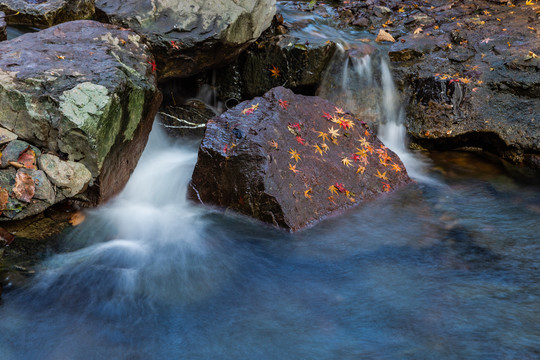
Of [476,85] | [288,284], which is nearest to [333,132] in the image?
[288,284]

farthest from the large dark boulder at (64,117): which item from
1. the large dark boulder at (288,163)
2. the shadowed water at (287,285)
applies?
the large dark boulder at (288,163)

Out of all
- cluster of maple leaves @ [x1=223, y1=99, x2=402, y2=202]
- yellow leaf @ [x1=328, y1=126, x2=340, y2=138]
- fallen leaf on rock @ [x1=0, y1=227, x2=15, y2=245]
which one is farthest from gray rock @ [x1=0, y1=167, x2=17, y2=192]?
yellow leaf @ [x1=328, y1=126, x2=340, y2=138]

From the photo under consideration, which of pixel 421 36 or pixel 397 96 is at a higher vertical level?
pixel 421 36

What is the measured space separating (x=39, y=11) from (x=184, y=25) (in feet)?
9.14

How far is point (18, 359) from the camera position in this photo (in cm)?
291

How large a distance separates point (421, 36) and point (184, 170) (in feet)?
16.9

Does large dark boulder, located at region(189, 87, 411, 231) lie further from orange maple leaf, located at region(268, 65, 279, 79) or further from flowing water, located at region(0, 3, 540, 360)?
orange maple leaf, located at region(268, 65, 279, 79)

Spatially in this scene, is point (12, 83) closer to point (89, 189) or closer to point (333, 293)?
point (89, 189)

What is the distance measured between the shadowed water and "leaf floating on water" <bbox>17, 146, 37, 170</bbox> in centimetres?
83

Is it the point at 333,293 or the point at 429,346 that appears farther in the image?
the point at 333,293

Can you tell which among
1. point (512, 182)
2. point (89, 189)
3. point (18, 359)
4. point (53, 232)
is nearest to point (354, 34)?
point (512, 182)

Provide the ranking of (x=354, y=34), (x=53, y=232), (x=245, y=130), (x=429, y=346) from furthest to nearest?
(x=354, y=34), (x=245, y=130), (x=53, y=232), (x=429, y=346)

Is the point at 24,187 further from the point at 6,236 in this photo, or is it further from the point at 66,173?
the point at 6,236

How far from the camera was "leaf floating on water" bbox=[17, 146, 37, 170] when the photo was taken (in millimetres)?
3928
